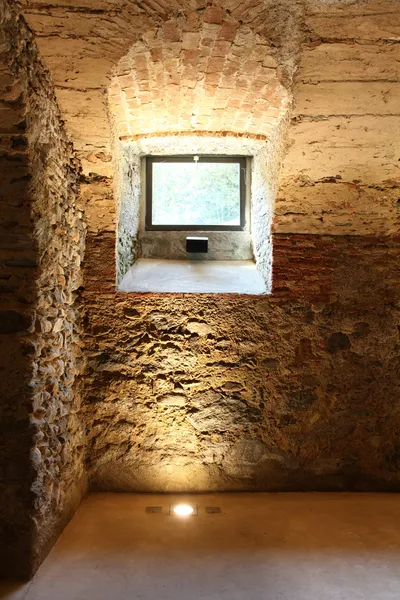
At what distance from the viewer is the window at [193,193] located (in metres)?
3.52

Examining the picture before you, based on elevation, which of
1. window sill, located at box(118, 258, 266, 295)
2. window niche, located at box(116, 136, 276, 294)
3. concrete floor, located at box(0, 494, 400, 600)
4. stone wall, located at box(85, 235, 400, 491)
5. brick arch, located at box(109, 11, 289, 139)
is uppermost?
brick arch, located at box(109, 11, 289, 139)

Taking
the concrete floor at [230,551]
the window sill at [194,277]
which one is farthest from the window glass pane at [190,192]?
the concrete floor at [230,551]

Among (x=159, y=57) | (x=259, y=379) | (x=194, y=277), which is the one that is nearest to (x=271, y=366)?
(x=259, y=379)

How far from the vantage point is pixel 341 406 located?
2857mm

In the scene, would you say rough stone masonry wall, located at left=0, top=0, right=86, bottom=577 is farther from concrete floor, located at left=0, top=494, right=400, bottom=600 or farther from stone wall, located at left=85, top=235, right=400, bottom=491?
stone wall, located at left=85, top=235, right=400, bottom=491

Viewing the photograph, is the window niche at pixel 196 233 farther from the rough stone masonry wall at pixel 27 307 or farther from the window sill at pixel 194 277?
the rough stone masonry wall at pixel 27 307

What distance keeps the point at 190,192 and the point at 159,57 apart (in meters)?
1.46

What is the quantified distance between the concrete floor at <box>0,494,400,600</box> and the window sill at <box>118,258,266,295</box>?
4.48ft

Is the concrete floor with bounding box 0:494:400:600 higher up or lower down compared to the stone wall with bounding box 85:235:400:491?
lower down

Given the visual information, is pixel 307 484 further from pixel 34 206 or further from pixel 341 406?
pixel 34 206

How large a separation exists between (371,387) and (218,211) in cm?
180

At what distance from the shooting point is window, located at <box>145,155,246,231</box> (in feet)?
11.6

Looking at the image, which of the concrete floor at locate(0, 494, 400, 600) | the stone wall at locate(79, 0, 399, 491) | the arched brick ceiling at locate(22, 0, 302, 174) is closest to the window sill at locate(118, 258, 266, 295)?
the stone wall at locate(79, 0, 399, 491)

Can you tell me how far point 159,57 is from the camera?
2115 mm
